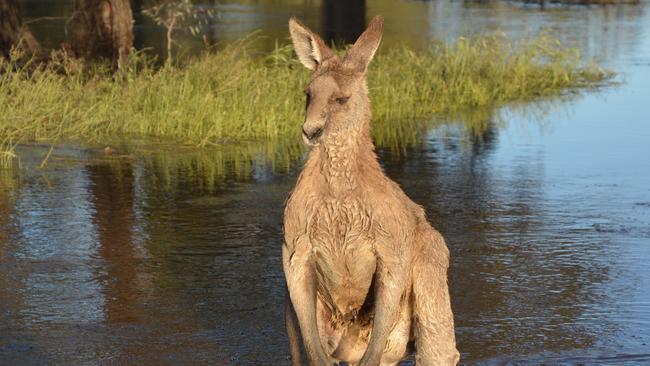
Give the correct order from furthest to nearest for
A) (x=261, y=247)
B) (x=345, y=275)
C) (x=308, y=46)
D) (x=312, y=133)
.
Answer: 1. (x=261, y=247)
2. (x=308, y=46)
3. (x=345, y=275)
4. (x=312, y=133)

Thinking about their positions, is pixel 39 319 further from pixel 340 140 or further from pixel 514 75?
pixel 514 75

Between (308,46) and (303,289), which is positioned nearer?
(303,289)

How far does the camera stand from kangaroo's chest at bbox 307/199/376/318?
5.51 m

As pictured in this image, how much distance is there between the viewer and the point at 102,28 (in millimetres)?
19656

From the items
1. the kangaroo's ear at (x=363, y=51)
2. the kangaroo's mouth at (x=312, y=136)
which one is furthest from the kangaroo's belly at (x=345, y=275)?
the kangaroo's ear at (x=363, y=51)

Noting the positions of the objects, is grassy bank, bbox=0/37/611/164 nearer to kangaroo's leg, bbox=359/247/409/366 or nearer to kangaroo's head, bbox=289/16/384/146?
kangaroo's head, bbox=289/16/384/146

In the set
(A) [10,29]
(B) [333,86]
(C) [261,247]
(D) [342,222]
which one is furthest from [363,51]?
(A) [10,29]

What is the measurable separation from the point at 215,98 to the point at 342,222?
927 cm

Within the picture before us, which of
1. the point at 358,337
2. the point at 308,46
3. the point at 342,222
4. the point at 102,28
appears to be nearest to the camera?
the point at 342,222

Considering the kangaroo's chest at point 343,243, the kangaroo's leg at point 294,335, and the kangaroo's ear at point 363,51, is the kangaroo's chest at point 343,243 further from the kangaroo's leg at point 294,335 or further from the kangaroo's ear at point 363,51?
the kangaroo's ear at point 363,51

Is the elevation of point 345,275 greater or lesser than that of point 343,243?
lesser

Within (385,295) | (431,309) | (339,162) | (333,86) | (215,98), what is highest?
(333,86)

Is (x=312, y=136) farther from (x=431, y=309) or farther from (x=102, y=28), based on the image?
(x=102, y=28)

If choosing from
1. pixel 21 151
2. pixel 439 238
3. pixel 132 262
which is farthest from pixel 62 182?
pixel 439 238
